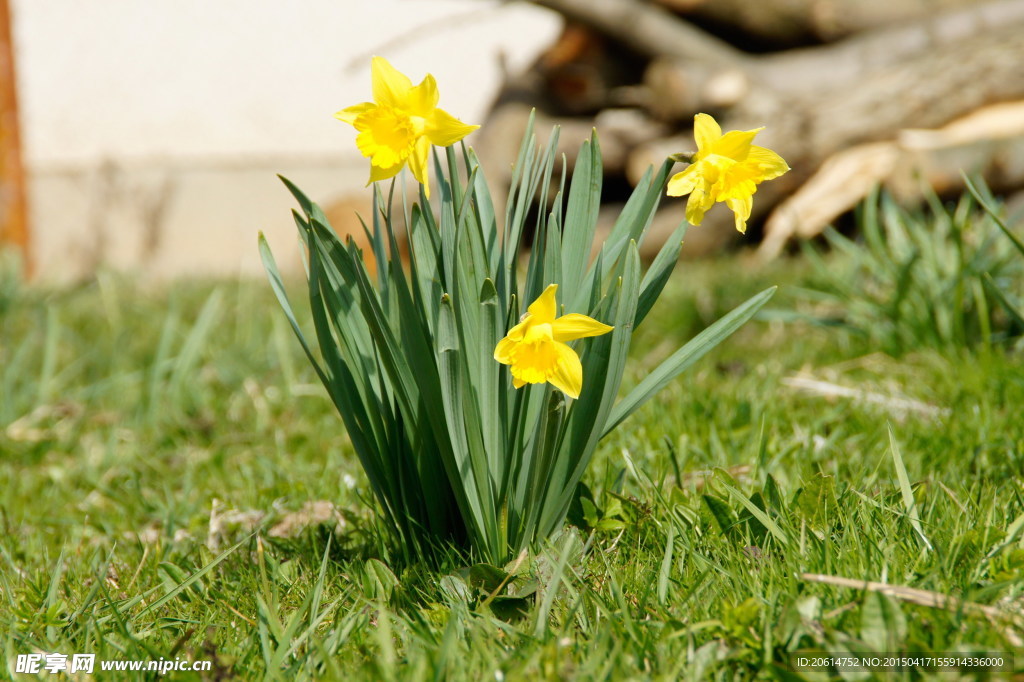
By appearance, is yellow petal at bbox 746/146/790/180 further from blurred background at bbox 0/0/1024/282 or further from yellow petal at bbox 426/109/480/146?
blurred background at bbox 0/0/1024/282

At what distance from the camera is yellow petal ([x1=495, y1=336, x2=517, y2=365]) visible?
1.05 meters

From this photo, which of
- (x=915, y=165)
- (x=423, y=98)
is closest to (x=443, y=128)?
(x=423, y=98)

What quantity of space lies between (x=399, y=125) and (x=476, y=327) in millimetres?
299

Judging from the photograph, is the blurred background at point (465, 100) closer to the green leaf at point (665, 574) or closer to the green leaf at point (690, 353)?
the green leaf at point (690, 353)

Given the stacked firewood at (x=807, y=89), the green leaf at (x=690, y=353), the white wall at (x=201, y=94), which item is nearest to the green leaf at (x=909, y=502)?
the green leaf at (x=690, y=353)

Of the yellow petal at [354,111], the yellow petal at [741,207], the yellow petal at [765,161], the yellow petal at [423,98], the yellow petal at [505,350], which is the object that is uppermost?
the yellow petal at [423,98]

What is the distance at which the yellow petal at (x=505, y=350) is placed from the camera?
105 centimetres

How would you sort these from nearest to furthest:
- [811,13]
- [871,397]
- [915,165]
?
1. [871,397]
2. [915,165]
3. [811,13]

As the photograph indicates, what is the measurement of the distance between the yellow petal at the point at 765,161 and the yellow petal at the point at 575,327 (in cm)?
34

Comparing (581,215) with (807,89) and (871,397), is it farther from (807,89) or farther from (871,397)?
(807,89)

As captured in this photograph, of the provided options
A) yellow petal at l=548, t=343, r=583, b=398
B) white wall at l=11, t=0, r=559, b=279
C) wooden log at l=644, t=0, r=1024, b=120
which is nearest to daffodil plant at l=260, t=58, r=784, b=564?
yellow petal at l=548, t=343, r=583, b=398

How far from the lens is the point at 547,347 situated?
106 centimetres

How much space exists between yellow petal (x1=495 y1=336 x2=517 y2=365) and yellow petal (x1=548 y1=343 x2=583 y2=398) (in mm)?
55

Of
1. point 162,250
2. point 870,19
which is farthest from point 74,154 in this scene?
point 870,19
